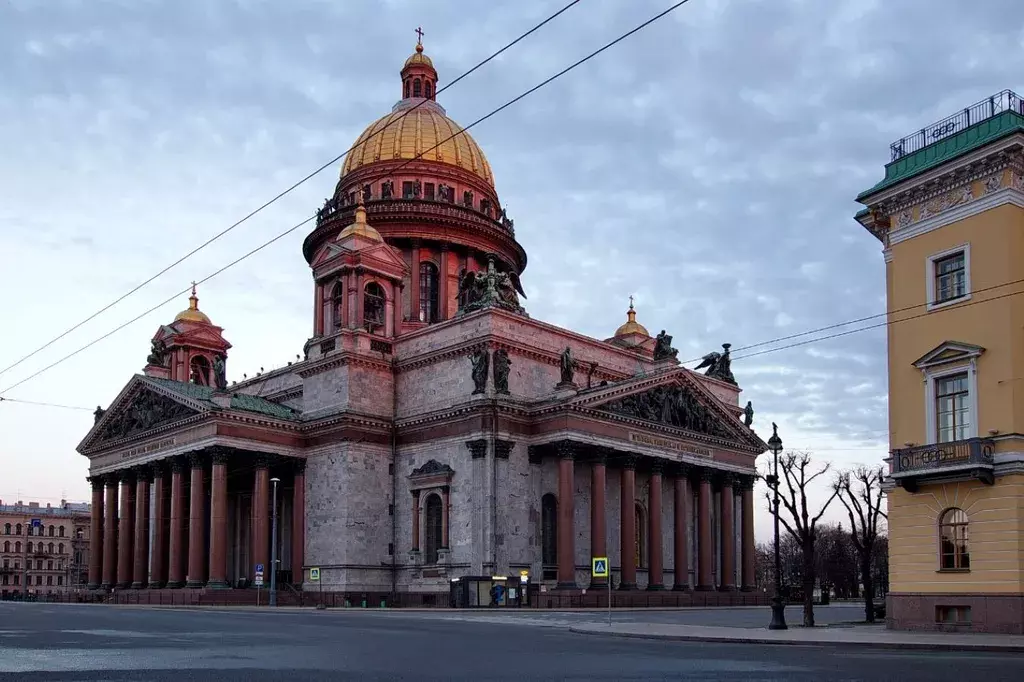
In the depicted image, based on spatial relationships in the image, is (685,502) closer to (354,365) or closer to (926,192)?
(354,365)

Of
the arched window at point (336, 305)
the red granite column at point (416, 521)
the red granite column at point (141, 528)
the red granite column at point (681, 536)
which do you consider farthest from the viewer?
the red granite column at point (141, 528)

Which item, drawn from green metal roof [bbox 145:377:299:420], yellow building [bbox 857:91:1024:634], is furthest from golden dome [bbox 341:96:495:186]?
yellow building [bbox 857:91:1024:634]

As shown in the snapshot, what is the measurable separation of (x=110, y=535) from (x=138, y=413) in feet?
30.4

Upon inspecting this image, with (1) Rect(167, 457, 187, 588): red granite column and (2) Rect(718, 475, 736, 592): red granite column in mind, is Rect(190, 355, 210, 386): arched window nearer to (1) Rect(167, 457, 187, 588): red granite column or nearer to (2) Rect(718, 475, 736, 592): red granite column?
(1) Rect(167, 457, 187, 588): red granite column

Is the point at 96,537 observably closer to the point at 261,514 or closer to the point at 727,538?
the point at 261,514

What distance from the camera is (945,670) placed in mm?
20016

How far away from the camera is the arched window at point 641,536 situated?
69.2 m

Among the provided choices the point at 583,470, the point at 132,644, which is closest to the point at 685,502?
the point at 583,470

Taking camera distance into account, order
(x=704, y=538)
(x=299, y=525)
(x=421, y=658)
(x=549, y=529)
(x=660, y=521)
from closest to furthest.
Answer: (x=421, y=658) < (x=549, y=529) < (x=299, y=525) < (x=660, y=521) < (x=704, y=538)

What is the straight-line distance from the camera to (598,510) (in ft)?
205

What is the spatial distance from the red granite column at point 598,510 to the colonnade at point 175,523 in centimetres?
1743

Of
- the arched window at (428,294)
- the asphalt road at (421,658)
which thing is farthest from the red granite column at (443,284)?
the asphalt road at (421,658)

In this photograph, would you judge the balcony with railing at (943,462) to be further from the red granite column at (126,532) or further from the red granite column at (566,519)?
→ the red granite column at (126,532)

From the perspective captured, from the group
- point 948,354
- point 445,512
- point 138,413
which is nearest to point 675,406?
point 445,512
